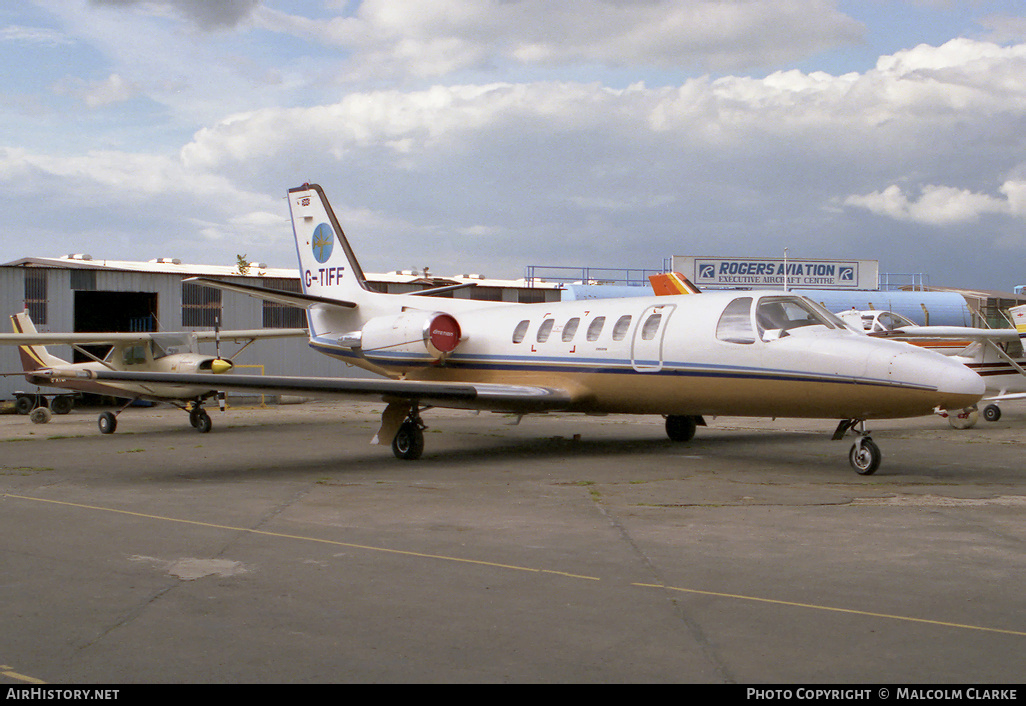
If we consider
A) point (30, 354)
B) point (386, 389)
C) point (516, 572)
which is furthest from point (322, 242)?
point (516, 572)

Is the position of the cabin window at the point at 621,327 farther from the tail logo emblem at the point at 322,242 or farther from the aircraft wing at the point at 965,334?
the tail logo emblem at the point at 322,242

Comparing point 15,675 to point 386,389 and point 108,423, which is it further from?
point 108,423

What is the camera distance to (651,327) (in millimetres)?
13430

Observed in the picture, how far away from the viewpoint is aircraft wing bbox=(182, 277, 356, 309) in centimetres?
1569

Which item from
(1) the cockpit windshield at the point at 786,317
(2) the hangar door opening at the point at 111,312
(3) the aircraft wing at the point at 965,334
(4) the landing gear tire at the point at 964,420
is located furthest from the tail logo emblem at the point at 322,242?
(2) the hangar door opening at the point at 111,312

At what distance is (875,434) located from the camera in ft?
57.9

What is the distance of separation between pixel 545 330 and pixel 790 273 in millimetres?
38057

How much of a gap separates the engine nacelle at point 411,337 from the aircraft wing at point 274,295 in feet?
4.89

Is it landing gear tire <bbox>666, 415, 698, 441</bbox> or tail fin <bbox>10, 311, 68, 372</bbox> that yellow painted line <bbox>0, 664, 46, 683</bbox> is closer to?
landing gear tire <bbox>666, 415, 698, 441</bbox>

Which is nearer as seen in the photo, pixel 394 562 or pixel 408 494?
pixel 394 562

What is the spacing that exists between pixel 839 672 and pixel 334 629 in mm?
2640

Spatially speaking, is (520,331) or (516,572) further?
(520,331)
